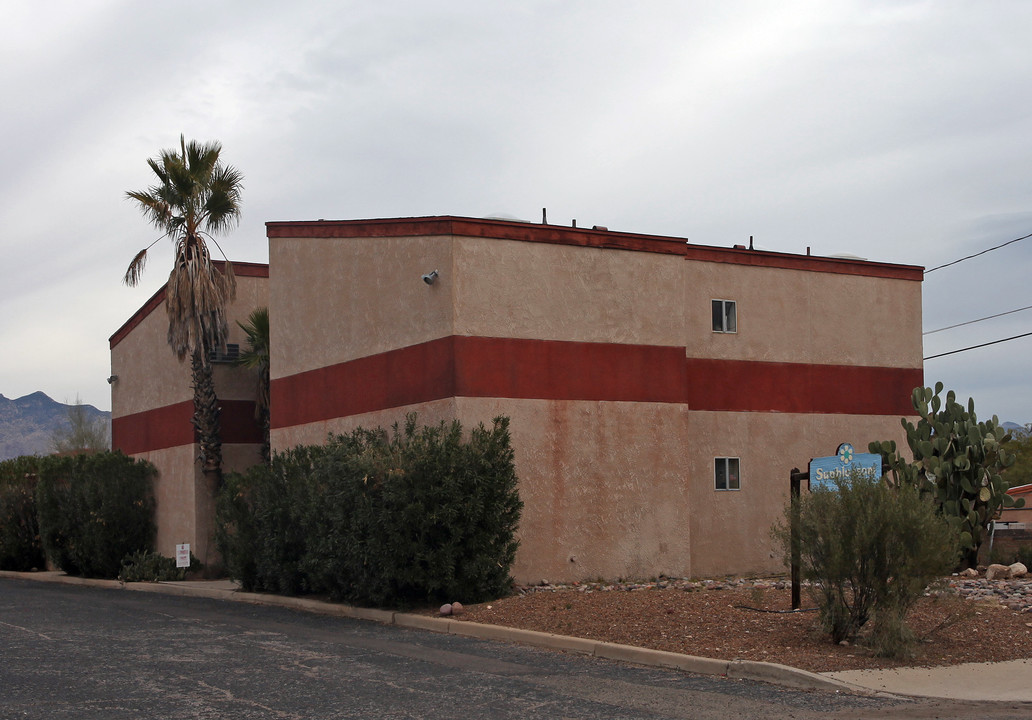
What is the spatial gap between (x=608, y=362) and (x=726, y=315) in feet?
11.9

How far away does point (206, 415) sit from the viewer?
27.1 metres

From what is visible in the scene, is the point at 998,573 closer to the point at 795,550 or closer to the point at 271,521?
the point at 795,550

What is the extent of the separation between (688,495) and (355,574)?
21.8 feet

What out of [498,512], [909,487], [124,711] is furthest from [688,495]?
[124,711]

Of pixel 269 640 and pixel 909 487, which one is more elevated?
pixel 909 487

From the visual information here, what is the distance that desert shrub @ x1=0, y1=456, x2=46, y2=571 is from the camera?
109 feet

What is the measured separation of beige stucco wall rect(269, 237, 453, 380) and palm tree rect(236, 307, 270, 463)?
118 inches

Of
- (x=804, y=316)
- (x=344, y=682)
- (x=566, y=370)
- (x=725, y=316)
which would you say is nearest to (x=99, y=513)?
(x=566, y=370)

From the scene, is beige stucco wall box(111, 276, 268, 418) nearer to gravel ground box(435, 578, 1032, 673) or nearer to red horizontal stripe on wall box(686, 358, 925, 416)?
red horizontal stripe on wall box(686, 358, 925, 416)

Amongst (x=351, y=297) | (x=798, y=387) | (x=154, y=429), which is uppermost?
(x=351, y=297)

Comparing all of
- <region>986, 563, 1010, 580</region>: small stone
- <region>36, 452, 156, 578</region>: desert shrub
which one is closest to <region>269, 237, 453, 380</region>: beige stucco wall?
<region>36, 452, 156, 578</region>: desert shrub

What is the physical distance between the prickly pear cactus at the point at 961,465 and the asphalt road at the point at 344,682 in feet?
31.2

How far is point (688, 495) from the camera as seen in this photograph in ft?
69.1

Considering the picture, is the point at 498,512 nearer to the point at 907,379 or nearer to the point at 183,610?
the point at 183,610
